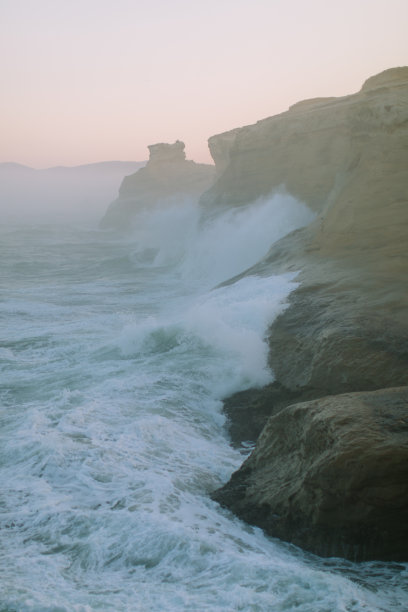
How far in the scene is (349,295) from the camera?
730cm

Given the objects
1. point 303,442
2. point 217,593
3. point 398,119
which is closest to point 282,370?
point 303,442

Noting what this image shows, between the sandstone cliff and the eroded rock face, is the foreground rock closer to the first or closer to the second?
the sandstone cliff

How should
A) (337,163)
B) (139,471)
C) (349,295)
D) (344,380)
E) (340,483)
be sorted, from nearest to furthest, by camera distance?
(340,483), (139,471), (344,380), (349,295), (337,163)

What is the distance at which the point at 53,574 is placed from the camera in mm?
3334

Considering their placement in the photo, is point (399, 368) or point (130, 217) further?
point (130, 217)

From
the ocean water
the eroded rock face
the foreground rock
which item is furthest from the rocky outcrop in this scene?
the foreground rock

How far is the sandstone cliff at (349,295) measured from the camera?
17.9ft

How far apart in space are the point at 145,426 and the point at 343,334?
7.73 ft

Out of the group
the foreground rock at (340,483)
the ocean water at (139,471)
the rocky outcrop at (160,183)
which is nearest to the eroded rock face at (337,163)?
the ocean water at (139,471)

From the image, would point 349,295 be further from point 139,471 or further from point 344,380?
point 139,471

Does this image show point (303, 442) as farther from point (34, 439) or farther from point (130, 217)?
point (130, 217)

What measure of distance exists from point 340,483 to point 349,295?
4.12m

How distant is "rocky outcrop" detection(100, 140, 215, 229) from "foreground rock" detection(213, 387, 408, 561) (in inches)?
1327

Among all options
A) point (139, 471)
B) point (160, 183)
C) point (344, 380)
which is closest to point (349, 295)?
point (344, 380)
